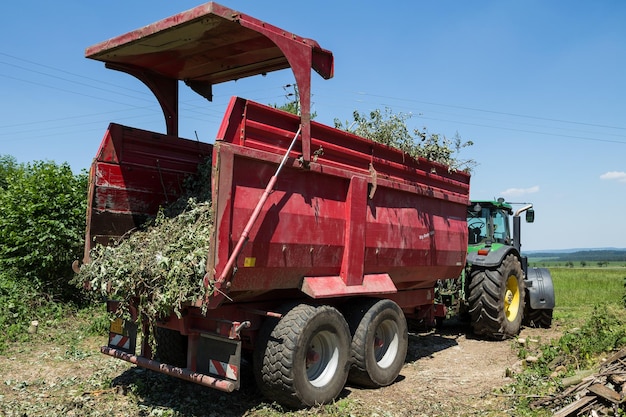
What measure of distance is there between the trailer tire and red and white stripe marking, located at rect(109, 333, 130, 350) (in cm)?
737

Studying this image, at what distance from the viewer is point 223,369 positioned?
462 centimetres

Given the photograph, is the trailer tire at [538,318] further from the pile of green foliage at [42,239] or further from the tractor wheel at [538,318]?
the pile of green foliage at [42,239]

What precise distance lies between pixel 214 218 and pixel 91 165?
208 cm

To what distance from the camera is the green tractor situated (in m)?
8.45

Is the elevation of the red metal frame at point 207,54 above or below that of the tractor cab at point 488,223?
above

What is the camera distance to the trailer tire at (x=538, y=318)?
9.95 m

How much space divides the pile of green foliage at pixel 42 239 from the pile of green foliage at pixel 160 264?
4.14m

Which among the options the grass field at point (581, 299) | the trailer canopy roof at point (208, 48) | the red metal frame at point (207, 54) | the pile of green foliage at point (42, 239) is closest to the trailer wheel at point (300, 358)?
the red metal frame at point (207, 54)

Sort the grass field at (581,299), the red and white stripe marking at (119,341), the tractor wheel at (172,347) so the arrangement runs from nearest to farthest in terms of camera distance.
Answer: the red and white stripe marking at (119,341) < the tractor wheel at (172,347) < the grass field at (581,299)

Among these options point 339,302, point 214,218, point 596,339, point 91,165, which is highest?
point 91,165

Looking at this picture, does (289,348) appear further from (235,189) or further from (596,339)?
(596,339)

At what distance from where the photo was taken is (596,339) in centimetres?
659

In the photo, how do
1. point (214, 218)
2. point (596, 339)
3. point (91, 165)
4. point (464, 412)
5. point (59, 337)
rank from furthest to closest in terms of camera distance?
point (59, 337) → point (596, 339) → point (91, 165) → point (464, 412) → point (214, 218)

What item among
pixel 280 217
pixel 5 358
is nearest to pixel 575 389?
pixel 280 217
